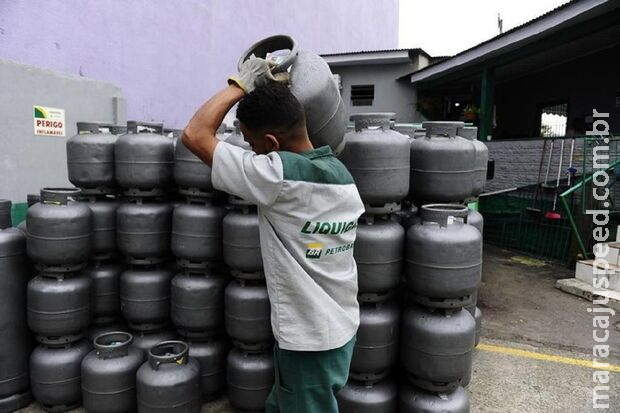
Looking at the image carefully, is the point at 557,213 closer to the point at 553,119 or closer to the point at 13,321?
the point at 553,119

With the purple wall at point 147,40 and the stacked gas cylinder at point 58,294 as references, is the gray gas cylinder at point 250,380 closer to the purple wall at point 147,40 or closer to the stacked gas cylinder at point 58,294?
the stacked gas cylinder at point 58,294

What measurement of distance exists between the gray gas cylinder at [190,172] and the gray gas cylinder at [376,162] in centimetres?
107

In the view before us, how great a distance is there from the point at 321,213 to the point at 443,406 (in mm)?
1886

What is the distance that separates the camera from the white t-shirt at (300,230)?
1890mm

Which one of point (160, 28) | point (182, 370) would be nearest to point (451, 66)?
point (160, 28)

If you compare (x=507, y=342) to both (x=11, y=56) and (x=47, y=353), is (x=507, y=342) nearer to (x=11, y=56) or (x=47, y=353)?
(x=47, y=353)

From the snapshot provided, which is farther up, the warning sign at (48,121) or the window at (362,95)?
the window at (362,95)

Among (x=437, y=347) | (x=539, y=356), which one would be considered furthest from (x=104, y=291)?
(x=539, y=356)

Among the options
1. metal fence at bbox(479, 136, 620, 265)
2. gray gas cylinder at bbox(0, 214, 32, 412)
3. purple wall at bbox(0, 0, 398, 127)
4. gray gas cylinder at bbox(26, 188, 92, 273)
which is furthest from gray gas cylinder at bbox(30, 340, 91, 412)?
metal fence at bbox(479, 136, 620, 265)

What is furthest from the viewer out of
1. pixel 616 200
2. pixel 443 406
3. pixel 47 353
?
pixel 616 200

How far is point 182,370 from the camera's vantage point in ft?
10.6

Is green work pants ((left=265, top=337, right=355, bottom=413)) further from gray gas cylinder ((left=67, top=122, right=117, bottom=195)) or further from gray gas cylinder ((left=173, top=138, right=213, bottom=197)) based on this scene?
gray gas cylinder ((left=67, top=122, right=117, bottom=195))

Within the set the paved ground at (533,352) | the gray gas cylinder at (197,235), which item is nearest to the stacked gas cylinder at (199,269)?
the gray gas cylinder at (197,235)

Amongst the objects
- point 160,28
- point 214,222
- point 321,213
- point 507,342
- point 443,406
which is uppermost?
point 160,28
